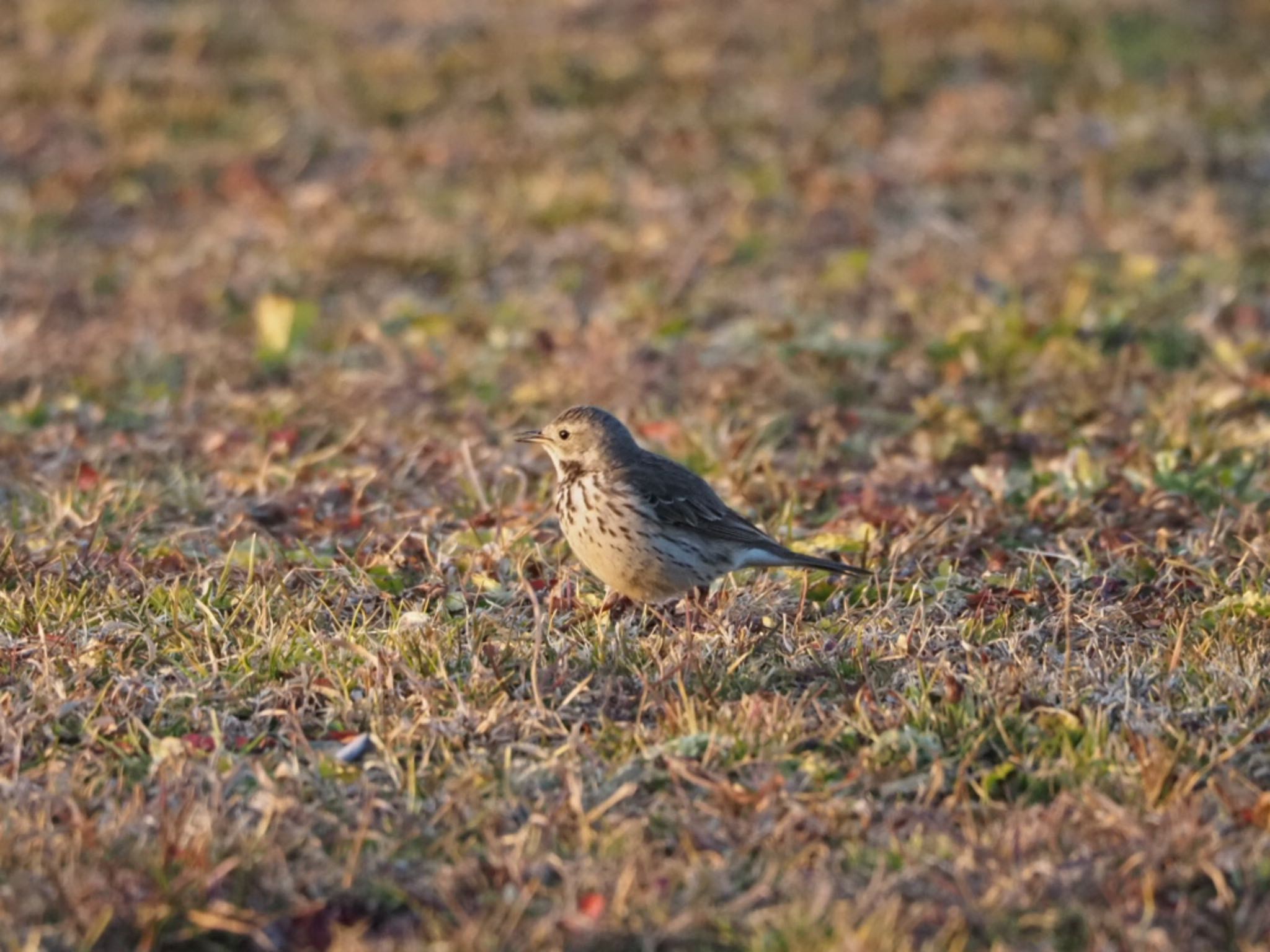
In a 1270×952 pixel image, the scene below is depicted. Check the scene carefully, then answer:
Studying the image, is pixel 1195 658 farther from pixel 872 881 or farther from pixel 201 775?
pixel 201 775

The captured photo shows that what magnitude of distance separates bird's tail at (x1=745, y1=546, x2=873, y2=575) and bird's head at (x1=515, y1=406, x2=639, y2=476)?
2.11 feet

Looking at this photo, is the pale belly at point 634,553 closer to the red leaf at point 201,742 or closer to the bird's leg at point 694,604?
the bird's leg at point 694,604

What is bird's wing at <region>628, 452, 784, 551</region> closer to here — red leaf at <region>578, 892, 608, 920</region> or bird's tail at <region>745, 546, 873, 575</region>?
bird's tail at <region>745, 546, 873, 575</region>

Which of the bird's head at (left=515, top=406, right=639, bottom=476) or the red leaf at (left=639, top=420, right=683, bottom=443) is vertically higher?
the bird's head at (left=515, top=406, right=639, bottom=476)

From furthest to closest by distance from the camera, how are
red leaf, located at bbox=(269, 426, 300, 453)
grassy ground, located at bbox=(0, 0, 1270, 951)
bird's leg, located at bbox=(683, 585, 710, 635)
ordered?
red leaf, located at bbox=(269, 426, 300, 453) → bird's leg, located at bbox=(683, 585, 710, 635) → grassy ground, located at bbox=(0, 0, 1270, 951)

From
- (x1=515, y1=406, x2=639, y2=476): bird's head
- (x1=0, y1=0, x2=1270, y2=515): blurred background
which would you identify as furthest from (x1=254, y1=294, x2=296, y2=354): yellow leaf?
(x1=515, y1=406, x2=639, y2=476): bird's head

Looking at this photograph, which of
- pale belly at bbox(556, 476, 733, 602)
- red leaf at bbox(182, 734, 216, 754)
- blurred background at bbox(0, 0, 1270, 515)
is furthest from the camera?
blurred background at bbox(0, 0, 1270, 515)

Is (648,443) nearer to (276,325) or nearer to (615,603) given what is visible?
(615,603)

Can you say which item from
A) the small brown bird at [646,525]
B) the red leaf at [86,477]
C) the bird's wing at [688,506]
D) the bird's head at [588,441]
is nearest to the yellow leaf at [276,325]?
the red leaf at [86,477]

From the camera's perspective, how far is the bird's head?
6.92 metres

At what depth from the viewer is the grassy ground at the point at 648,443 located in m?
4.63

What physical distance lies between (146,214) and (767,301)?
17.2 ft

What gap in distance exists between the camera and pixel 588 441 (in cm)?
702

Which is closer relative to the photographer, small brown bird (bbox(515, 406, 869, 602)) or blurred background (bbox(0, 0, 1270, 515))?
small brown bird (bbox(515, 406, 869, 602))
